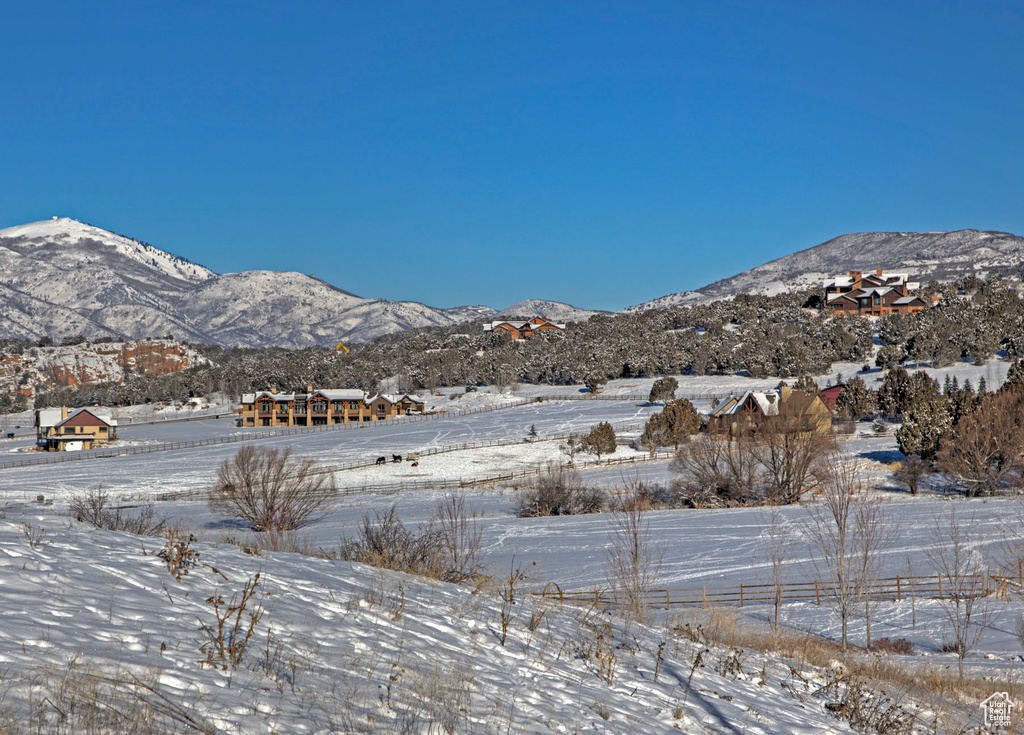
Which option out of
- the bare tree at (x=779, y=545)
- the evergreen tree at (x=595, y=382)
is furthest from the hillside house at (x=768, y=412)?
→ the evergreen tree at (x=595, y=382)

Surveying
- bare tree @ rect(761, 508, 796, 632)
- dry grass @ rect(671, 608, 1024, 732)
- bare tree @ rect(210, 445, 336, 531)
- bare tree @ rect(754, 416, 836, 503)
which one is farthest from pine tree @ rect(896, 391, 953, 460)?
bare tree @ rect(210, 445, 336, 531)

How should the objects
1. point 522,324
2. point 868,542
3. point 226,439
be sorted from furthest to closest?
point 522,324 → point 226,439 → point 868,542

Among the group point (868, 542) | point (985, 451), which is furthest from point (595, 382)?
point (868, 542)

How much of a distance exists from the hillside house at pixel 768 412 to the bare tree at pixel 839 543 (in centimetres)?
359

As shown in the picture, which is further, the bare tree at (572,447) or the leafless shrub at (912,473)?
the bare tree at (572,447)

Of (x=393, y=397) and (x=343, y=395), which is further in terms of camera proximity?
(x=393, y=397)

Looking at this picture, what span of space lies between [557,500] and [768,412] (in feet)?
80.2

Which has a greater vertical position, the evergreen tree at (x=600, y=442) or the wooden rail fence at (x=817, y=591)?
the evergreen tree at (x=600, y=442)

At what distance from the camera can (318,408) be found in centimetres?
10775

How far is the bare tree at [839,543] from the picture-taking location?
20469mm

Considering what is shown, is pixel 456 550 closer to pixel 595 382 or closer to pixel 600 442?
pixel 600 442

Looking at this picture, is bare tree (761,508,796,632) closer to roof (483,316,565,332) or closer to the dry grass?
the dry grass

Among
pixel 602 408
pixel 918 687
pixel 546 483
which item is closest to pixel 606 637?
pixel 918 687

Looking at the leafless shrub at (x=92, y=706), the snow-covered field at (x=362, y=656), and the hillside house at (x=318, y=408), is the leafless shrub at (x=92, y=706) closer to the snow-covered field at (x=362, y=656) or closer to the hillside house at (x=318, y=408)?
the snow-covered field at (x=362, y=656)
